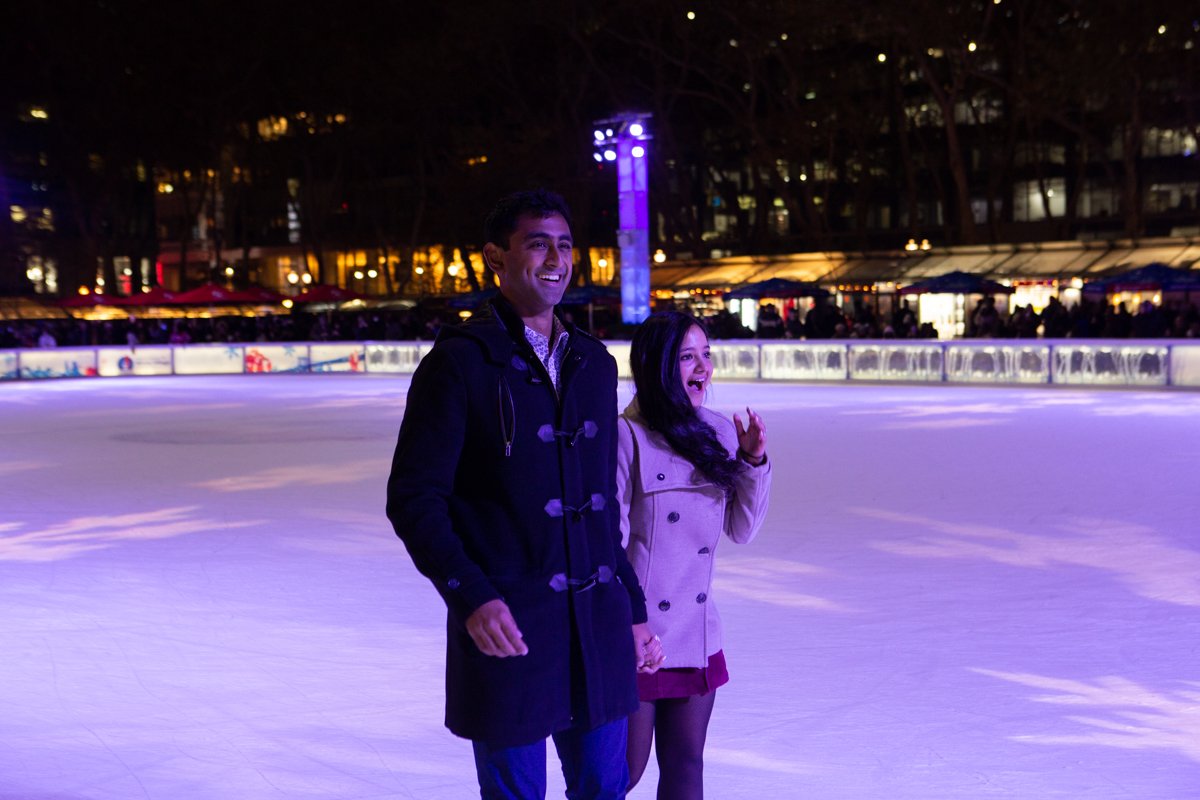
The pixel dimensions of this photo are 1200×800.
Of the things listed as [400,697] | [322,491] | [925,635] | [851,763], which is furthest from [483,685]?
[322,491]

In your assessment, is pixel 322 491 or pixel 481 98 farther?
pixel 481 98

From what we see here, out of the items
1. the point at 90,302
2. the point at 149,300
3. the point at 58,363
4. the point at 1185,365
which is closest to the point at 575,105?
the point at 149,300

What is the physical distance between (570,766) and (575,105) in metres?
43.5

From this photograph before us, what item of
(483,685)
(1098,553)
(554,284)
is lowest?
(1098,553)

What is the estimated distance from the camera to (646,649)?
9.30 ft

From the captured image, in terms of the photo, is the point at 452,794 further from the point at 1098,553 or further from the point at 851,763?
the point at 1098,553

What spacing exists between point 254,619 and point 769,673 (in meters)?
2.59

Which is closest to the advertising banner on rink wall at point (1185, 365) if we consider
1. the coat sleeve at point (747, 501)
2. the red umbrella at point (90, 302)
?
the coat sleeve at point (747, 501)

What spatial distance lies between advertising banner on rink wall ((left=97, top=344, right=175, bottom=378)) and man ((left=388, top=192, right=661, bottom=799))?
30234mm

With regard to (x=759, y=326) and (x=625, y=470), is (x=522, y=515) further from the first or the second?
(x=759, y=326)

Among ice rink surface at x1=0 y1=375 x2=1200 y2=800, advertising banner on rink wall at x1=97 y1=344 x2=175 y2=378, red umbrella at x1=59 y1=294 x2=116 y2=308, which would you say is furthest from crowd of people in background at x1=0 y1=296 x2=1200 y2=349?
ice rink surface at x1=0 y1=375 x2=1200 y2=800

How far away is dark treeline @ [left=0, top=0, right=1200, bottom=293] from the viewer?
1551 inches

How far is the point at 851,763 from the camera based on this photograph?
4.43 meters

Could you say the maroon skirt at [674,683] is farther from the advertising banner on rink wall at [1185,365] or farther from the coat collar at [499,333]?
the advertising banner on rink wall at [1185,365]
